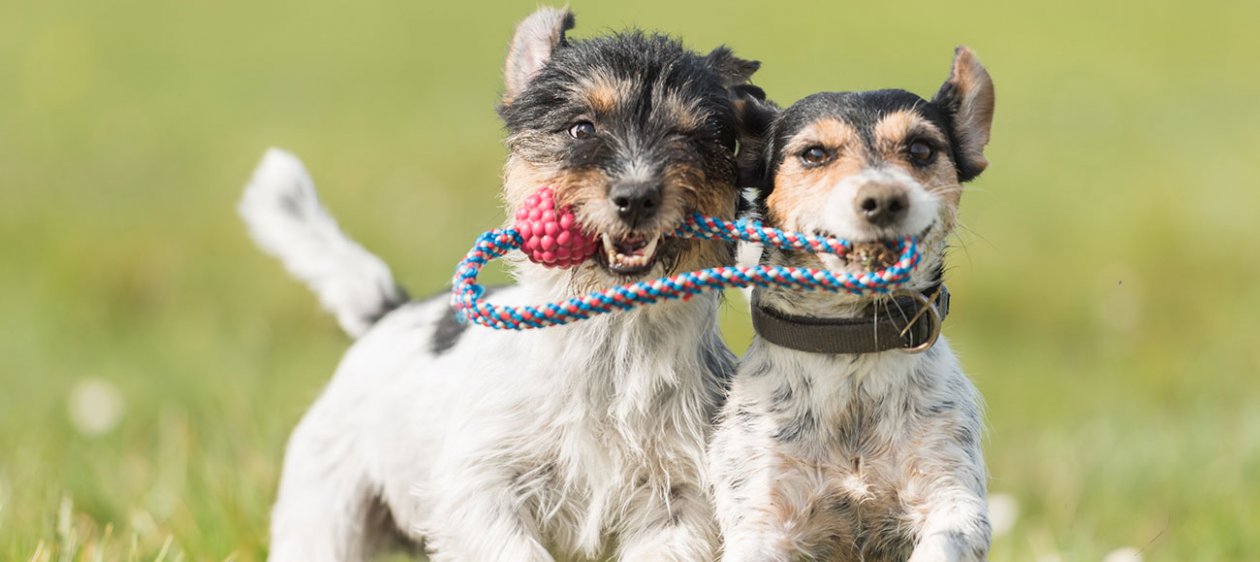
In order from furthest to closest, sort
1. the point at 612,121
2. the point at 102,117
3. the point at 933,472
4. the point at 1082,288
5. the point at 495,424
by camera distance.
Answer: the point at 102,117 < the point at 1082,288 < the point at 495,424 < the point at 612,121 < the point at 933,472

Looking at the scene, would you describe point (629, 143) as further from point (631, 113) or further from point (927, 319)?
point (927, 319)

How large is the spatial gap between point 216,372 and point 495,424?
176 inches

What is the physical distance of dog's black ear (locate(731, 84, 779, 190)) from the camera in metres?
4.62

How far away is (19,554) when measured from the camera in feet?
16.4

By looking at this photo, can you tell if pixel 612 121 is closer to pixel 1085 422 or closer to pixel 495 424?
pixel 495 424

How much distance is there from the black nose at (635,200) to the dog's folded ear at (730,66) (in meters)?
0.80

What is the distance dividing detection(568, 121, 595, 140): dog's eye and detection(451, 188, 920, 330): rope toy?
0.23m

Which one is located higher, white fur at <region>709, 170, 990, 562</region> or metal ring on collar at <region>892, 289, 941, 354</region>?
metal ring on collar at <region>892, 289, 941, 354</region>

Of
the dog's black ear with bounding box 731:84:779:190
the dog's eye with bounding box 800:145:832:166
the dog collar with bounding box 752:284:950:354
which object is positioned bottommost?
the dog collar with bounding box 752:284:950:354

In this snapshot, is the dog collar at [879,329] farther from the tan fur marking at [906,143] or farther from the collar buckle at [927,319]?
the tan fur marking at [906,143]

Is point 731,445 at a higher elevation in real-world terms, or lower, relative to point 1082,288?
higher

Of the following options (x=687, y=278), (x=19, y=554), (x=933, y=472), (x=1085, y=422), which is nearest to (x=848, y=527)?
(x=933, y=472)

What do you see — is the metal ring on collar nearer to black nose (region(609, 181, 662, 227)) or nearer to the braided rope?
the braided rope

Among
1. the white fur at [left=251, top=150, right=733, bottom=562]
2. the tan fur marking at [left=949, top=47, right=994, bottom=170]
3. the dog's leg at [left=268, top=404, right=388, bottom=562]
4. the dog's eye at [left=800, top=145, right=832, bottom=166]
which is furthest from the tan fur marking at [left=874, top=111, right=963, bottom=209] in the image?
the dog's leg at [left=268, top=404, right=388, bottom=562]
